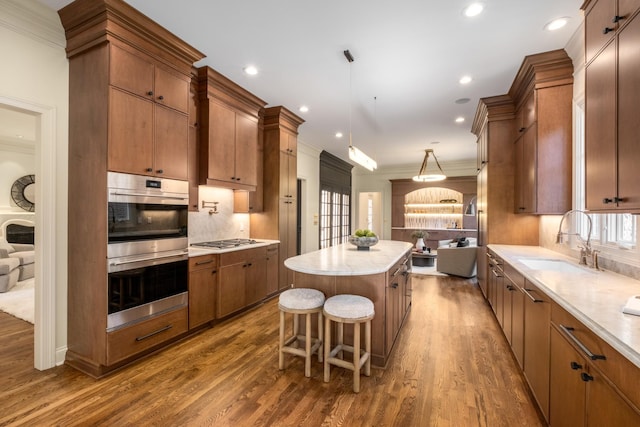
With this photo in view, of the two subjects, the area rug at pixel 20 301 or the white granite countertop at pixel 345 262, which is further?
the area rug at pixel 20 301

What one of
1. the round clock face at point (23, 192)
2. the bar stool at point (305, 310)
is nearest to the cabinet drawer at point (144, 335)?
the bar stool at point (305, 310)

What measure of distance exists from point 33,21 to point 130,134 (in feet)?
3.56

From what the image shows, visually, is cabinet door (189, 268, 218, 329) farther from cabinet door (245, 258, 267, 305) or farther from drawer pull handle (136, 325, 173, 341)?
cabinet door (245, 258, 267, 305)

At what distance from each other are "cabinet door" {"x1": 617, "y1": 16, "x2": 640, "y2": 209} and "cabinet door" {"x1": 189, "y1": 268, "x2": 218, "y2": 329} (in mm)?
3486

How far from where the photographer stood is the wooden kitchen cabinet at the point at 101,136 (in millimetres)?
2393

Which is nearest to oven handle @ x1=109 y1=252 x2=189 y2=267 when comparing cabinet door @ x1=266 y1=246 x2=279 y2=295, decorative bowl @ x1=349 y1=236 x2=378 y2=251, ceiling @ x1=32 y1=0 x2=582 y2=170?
cabinet door @ x1=266 y1=246 x2=279 y2=295

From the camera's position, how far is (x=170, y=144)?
2.90 meters

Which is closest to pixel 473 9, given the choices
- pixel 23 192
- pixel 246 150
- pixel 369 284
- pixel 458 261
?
pixel 369 284

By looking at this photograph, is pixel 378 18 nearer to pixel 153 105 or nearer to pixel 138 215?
pixel 153 105

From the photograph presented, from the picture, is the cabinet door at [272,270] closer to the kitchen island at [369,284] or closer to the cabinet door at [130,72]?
the kitchen island at [369,284]

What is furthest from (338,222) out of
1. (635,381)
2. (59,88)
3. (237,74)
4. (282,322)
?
(635,381)

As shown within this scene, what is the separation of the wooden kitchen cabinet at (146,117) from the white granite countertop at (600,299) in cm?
319

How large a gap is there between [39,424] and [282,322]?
1.66 metres

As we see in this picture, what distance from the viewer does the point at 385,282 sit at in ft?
8.46
